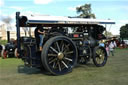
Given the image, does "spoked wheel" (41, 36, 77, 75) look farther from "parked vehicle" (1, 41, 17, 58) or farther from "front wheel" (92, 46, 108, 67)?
"parked vehicle" (1, 41, 17, 58)

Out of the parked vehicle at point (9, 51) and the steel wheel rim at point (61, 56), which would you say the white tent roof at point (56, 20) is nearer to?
the steel wheel rim at point (61, 56)

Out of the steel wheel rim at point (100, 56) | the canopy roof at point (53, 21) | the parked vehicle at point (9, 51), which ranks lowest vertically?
the parked vehicle at point (9, 51)

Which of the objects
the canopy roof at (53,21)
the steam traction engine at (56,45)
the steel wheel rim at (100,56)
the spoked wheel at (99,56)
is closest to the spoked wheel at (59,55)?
the steam traction engine at (56,45)

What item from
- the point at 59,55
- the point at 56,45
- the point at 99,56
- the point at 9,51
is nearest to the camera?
the point at 59,55

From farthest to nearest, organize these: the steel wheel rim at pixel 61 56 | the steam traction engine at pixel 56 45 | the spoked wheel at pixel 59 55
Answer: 1. the steel wheel rim at pixel 61 56
2. the steam traction engine at pixel 56 45
3. the spoked wheel at pixel 59 55

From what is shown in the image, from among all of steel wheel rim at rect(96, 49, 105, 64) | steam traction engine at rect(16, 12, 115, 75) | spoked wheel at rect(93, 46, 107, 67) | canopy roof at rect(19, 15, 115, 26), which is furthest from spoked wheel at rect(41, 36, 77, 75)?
steel wheel rim at rect(96, 49, 105, 64)

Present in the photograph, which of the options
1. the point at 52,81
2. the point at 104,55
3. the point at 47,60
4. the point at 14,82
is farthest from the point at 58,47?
the point at 104,55

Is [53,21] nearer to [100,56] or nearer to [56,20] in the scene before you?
[56,20]

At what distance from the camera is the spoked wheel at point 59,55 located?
305 inches

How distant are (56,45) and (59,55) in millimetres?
403

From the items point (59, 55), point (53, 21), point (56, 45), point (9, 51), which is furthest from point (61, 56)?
point (9, 51)

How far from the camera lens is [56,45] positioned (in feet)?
26.9

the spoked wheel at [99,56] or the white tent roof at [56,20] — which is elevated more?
the white tent roof at [56,20]

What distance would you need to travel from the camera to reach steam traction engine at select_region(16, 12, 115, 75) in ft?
25.9
